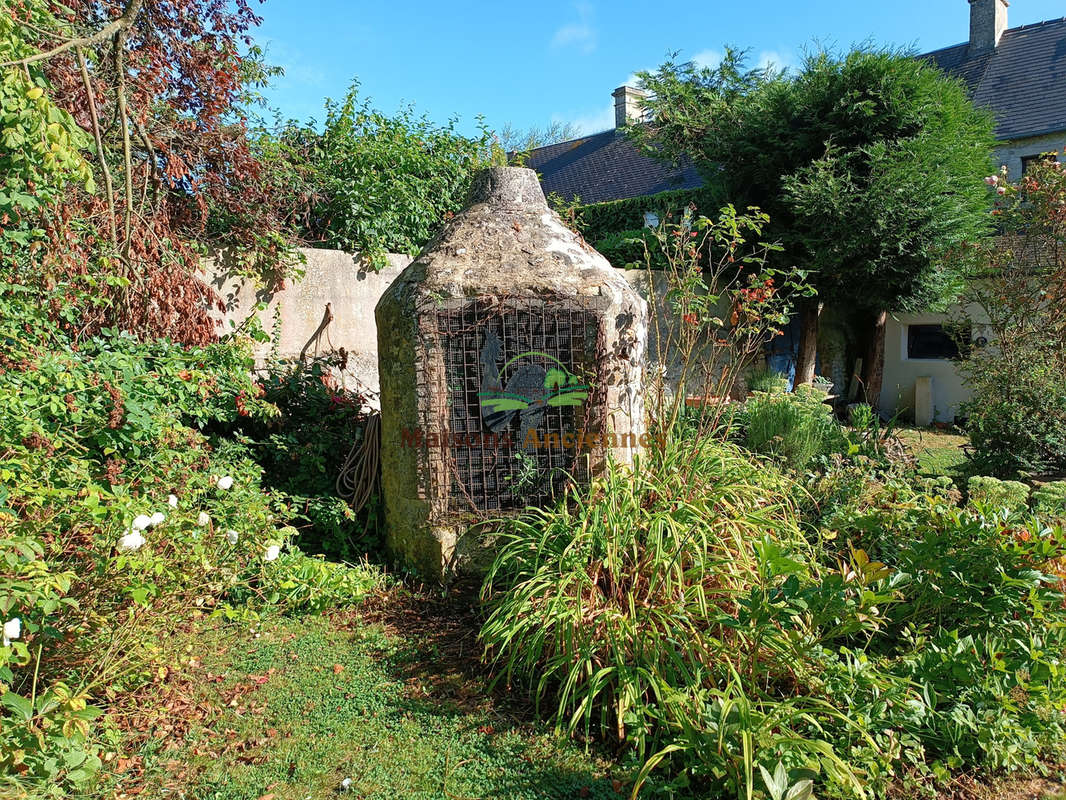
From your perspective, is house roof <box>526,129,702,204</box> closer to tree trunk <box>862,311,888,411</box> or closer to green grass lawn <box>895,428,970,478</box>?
tree trunk <box>862,311,888,411</box>

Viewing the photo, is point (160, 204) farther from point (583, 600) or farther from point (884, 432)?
point (884, 432)

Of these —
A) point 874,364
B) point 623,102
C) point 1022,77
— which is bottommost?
point 874,364

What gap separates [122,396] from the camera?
138 inches

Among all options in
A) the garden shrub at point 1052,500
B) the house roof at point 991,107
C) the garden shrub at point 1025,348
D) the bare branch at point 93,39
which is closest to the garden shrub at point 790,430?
the garden shrub at point 1025,348

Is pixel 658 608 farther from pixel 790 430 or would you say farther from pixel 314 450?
pixel 790 430

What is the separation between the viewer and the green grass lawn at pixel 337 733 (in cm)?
251

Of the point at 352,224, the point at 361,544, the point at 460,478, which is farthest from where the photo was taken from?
the point at 352,224

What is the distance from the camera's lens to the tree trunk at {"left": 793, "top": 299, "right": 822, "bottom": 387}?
972cm

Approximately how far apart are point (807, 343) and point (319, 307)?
6.78 metres

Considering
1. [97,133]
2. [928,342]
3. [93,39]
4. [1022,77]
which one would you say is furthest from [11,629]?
[1022,77]

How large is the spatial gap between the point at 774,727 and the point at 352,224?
6.12 metres

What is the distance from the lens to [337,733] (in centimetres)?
283

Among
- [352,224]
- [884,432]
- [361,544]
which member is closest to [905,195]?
[884,432]

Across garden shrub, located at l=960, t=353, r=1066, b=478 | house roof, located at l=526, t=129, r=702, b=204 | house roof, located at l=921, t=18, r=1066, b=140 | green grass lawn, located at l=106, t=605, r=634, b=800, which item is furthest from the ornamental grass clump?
house roof, located at l=921, t=18, r=1066, b=140
